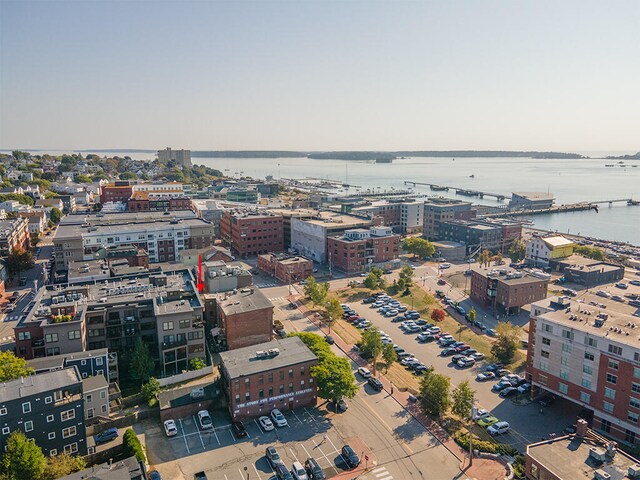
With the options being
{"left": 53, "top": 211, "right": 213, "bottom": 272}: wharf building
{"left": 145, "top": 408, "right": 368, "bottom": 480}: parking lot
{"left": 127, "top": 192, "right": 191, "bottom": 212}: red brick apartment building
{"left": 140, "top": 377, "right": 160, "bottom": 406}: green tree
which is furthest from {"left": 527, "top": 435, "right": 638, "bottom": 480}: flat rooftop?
{"left": 127, "top": 192, "right": 191, "bottom": 212}: red brick apartment building

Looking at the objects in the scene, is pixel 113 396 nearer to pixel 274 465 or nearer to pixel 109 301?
pixel 109 301

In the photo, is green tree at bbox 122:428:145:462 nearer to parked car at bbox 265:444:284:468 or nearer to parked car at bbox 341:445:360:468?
parked car at bbox 265:444:284:468

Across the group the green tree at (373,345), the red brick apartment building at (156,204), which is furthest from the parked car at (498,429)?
the red brick apartment building at (156,204)

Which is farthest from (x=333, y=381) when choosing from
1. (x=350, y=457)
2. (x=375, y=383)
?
(x=350, y=457)

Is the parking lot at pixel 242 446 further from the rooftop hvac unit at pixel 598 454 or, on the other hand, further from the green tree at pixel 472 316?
the green tree at pixel 472 316

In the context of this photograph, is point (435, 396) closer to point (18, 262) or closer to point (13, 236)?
point (18, 262)

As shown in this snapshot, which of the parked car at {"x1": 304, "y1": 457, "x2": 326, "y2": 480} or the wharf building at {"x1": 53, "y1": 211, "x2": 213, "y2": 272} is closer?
the parked car at {"x1": 304, "y1": 457, "x2": 326, "y2": 480}
